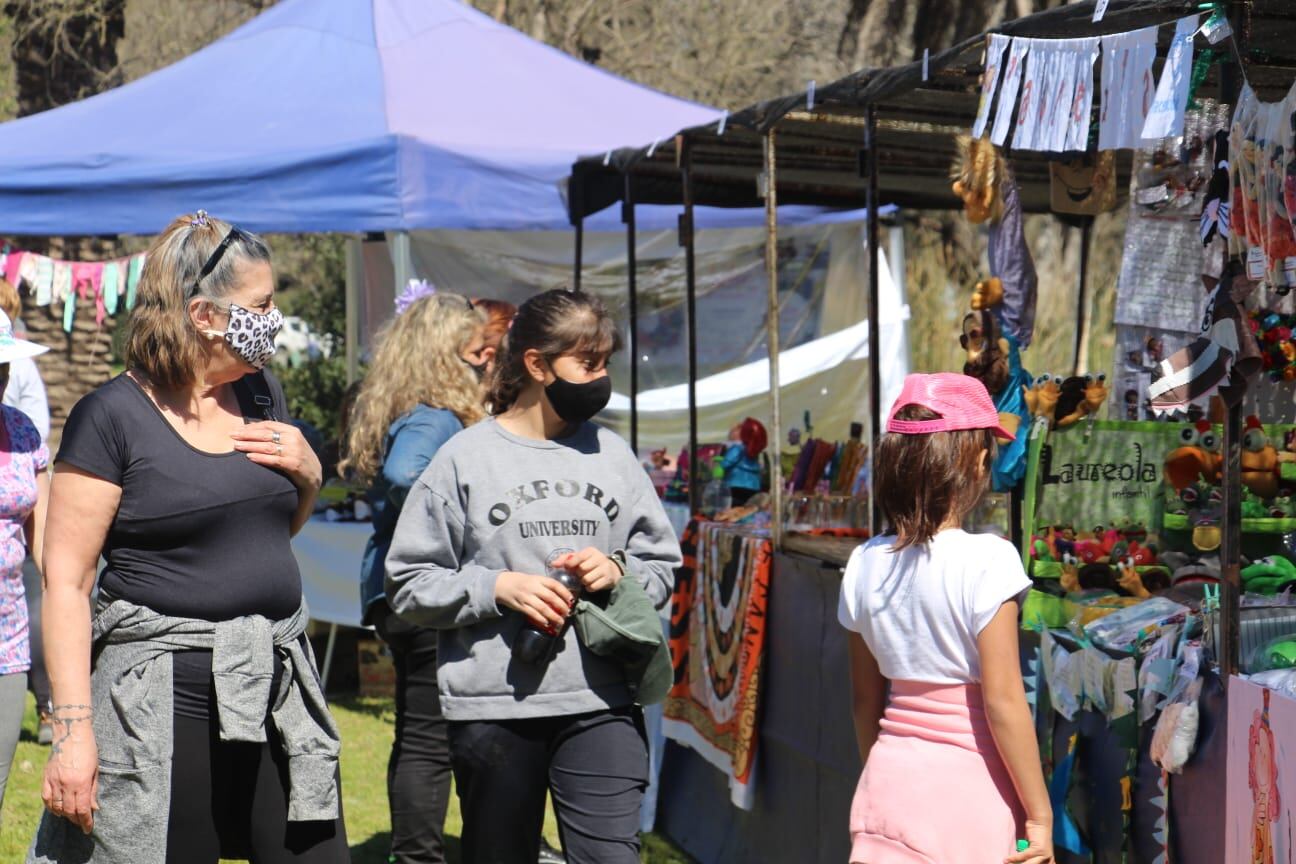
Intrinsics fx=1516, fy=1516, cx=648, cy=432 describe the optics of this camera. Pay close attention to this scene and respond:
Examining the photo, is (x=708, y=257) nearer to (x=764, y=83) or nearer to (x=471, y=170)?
(x=471, y=170)

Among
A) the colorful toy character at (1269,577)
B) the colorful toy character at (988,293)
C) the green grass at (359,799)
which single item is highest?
the colorful toy character at (988,293)

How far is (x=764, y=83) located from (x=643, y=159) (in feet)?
41.1

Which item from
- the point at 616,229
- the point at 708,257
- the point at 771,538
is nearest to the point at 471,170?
the point at 616,229

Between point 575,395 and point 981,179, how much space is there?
4.89ft

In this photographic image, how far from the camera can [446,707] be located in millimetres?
3041

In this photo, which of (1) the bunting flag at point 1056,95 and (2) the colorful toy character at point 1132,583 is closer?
(1) the bunting flag at point 1056,95

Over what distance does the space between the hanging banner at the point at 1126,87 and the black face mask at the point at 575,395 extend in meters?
Answer: 1.12

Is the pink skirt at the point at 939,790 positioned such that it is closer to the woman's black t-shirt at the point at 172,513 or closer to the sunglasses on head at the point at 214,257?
the woman's black t-shirt at the point at 172,513

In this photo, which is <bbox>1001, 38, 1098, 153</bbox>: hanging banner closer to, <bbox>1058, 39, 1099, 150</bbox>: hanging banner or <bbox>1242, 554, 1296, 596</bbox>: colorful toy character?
<bbox>1058, 39, 1099, 150</bbox>: hanging banner

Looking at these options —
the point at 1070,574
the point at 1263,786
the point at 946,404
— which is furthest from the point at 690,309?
the point at 1263,786

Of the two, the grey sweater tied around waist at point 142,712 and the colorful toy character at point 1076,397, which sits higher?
the colorful toy character at point 1076,397

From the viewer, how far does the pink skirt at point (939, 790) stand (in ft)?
8.22

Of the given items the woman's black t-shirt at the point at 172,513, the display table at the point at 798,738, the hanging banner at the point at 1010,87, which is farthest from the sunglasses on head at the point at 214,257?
the display table at the point at 798,738

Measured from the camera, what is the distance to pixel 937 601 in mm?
2531
